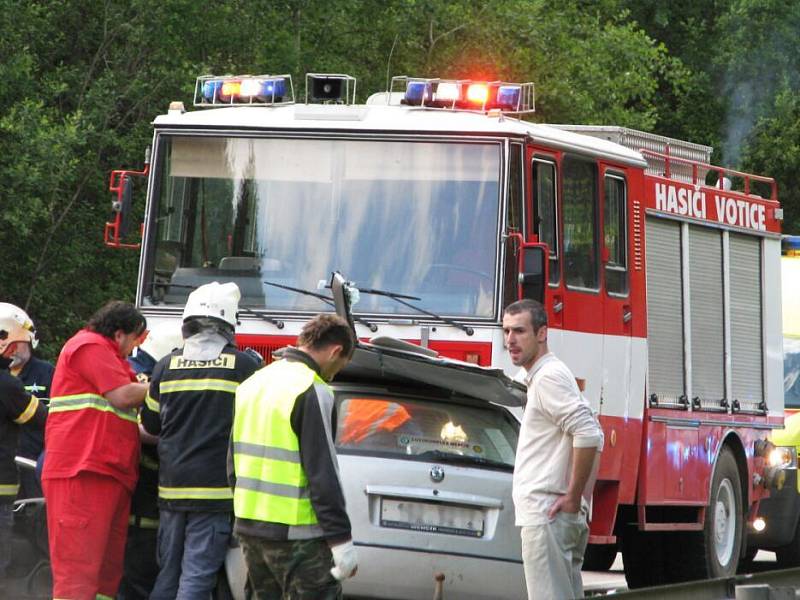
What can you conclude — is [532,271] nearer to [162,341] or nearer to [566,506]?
[162,341]

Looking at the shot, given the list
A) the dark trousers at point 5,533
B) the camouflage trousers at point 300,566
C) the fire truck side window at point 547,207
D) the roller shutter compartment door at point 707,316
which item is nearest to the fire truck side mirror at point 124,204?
the fire truck side window at point 547,207

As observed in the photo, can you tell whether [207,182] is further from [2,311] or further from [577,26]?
[577,26]

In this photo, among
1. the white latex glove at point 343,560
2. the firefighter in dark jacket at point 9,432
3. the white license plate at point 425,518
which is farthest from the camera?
the firefighter in dark jacket at point 9,432

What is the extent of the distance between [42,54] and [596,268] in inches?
497

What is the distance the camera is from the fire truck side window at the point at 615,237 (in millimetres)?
12516

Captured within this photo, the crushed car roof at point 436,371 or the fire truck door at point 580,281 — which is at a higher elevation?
the fire truck door at point 580,281

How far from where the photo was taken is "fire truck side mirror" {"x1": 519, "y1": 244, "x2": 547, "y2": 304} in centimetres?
1124

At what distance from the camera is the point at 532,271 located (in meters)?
11.3

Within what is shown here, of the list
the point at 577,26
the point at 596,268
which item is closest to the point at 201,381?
the point at 596,268

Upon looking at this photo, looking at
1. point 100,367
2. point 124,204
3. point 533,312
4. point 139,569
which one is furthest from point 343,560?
point 124,204

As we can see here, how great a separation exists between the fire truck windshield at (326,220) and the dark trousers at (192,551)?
3301 millimetres

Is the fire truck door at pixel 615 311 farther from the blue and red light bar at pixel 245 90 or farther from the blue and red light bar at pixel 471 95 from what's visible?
the blue and red light bar at pixel 245 90

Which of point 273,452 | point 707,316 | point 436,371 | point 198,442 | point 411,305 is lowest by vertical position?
point 273,452

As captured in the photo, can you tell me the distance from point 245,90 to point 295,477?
6.25 m
